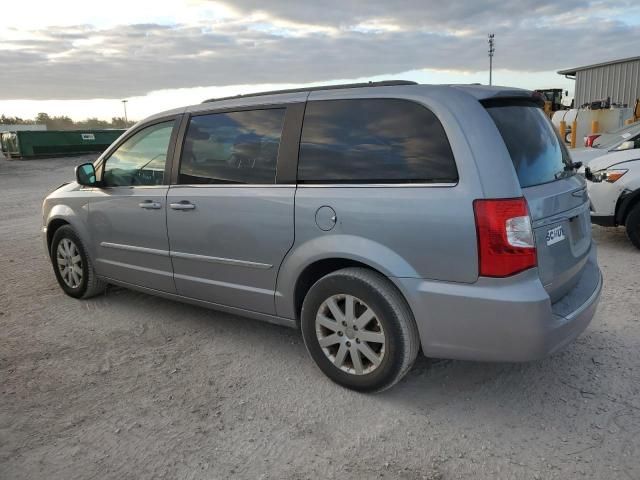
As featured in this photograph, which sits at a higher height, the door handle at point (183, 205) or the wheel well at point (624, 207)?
the door handle at point (183, 205)

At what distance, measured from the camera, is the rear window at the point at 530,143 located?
2.87m

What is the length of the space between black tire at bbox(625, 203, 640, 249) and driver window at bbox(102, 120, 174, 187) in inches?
202

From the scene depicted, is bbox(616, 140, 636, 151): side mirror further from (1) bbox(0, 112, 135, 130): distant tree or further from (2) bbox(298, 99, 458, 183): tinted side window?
(1) bbox(0, 112, 135, 130): distant tree

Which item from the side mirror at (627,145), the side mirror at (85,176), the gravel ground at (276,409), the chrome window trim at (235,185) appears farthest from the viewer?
the side mirror at (627,145)

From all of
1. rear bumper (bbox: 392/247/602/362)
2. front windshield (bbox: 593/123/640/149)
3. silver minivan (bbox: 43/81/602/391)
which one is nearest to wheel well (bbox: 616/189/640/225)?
front windshield (bbox: 593/123/640/149)

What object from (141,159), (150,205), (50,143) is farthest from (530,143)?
(50,143)

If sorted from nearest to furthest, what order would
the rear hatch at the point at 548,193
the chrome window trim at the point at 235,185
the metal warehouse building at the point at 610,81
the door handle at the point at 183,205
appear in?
the rear hatch at the point at 548,193 → the chrome window trim at the point at 235,185 → the door handle at the point at 183,205 → the metal warehouse building at the point at 610,81

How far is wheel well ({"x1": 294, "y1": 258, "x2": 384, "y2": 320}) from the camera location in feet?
10.6

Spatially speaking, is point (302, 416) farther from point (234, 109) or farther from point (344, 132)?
point (234, 109)

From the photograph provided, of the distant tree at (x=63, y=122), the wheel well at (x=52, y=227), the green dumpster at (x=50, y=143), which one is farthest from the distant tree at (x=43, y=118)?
the wheel well at (x=52, y=227)

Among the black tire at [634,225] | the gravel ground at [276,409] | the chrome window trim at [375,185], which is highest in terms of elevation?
the chrome window trim at [375,185]

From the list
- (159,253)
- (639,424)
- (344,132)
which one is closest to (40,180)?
(159,253)

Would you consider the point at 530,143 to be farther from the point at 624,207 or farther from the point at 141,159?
the point at 624,207

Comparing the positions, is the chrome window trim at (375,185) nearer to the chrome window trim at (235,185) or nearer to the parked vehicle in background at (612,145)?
the chrome window trim at (235,185)
